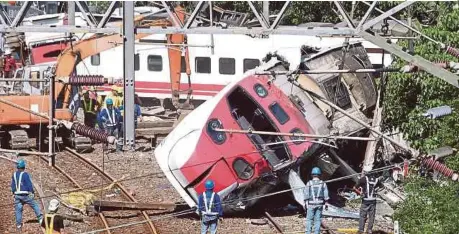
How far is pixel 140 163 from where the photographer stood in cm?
2191

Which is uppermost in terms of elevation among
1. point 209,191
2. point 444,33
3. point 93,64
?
point 93,64

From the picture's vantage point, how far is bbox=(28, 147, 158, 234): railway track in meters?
16.6

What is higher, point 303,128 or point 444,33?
point 444,33

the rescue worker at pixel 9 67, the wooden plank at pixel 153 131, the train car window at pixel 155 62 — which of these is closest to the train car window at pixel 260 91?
the wooden plank at pixel 153 131

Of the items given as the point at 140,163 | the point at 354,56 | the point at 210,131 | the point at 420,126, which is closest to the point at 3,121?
the point at 140,163

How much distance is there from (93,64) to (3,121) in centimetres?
941

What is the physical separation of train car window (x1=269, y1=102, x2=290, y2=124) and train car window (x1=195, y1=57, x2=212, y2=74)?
1254 cm

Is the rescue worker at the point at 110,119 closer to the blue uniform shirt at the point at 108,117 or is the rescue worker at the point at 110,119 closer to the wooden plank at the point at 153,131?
the blue uniform shirt at the point at 108,117

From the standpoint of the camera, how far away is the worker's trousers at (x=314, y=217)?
15.7m

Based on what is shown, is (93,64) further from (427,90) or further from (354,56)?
(427,90)

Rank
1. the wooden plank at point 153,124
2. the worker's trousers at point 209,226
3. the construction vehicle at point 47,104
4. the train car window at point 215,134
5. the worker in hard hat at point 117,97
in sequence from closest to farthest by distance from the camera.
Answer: the worker's trousers at point 209,226, the train car window at point 215,134, the construction vehicle at point 47,104, the worker in hard hat at point 117,97, the wooden plank at point 153,124

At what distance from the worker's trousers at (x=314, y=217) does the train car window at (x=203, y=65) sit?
14507 mm

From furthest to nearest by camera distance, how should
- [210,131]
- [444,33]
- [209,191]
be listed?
[444,33] < [210,131] < [209,191]

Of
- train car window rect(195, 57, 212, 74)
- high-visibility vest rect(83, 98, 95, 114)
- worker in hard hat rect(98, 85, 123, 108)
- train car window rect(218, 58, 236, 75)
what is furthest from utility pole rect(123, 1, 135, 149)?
train car window rect(195, 57, 212, 74)
